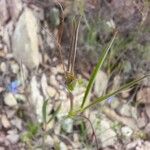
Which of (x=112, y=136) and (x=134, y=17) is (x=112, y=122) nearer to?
(x=112, y=136)

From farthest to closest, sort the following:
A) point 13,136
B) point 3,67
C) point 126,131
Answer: point 126,131, point 3,67, point 13,136

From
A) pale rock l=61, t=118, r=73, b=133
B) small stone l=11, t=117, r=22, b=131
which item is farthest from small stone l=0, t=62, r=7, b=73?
pale rock l=61, t=118, r=73, b=133

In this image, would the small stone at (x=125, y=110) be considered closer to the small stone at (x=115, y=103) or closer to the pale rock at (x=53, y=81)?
the small stone at (x=115, y=103)

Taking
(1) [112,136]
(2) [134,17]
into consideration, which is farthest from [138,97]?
(2) [134,17]

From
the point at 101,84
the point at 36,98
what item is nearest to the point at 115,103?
the point at 101,84

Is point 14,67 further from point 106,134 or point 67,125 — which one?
point 106,134

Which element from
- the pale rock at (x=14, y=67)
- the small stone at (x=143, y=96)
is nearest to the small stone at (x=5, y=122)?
the pale rock at (x=14, y=67)

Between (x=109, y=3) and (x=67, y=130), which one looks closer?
(x=67, y=130)
